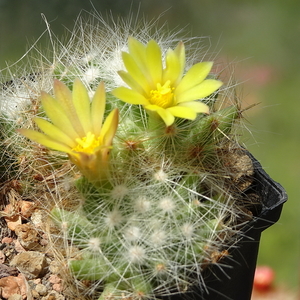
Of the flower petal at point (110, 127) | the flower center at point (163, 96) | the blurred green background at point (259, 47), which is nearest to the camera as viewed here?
the flower petal at point (110, 127)

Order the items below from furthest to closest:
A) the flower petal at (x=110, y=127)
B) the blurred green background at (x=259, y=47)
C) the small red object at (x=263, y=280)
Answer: the blurred green background at (x=259, y=47)
the small red object at (x=263, y=280)
the flower petal at (x=110, y=127)

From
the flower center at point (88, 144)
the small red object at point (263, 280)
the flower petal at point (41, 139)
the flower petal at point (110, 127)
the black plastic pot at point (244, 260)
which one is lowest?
the small red object at point (263, 280)

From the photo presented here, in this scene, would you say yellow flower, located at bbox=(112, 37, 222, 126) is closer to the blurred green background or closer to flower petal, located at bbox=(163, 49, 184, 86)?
flower petal, located at bbox=(163, 49, 184, 86)

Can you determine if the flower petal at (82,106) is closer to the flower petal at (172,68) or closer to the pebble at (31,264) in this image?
the flower petal at (172,68)

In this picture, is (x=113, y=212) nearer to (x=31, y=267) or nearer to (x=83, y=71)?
(x=31, y=267)

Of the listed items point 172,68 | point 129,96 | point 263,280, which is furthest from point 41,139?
point 263,280

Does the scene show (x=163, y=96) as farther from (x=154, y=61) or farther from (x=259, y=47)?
(x=259, y=47)

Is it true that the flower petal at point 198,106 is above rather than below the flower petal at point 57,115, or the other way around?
above

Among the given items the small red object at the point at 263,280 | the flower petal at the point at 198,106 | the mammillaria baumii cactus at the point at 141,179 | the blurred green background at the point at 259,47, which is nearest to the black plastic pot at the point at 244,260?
the mammillaria baumii cactus at the point at 141,179
